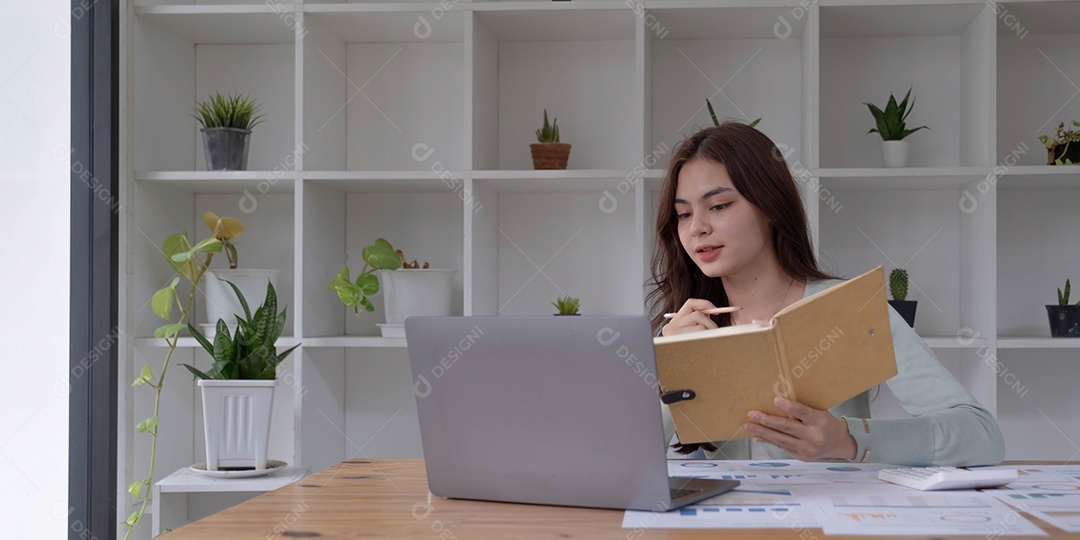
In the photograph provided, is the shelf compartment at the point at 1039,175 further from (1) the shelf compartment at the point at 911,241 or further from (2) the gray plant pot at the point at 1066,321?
(2) the gray plant pot at the point at 1066,321

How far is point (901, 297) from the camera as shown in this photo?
8.25ft

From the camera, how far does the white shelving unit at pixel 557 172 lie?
247 cm

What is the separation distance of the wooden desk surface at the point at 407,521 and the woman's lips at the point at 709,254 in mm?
766

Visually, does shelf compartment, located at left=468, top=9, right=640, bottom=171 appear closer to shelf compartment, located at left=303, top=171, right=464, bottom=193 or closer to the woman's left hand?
shelf compartment, located at left=303, top=171, right=464, bottom=193

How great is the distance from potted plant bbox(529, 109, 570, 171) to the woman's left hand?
138cm

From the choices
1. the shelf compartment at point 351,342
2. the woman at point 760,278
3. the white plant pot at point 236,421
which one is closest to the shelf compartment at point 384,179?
the shelf compartment at point 351,342

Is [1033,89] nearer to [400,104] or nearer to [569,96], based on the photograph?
[569,96]

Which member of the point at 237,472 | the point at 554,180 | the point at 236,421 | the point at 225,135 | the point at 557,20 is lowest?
the point at 237,472

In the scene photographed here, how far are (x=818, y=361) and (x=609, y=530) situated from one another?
1.11ft

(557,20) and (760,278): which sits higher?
(557,20)

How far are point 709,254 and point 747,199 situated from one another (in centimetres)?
13

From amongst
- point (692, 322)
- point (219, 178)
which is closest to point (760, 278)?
point (692, 322)

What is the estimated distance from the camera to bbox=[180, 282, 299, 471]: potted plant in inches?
89.7

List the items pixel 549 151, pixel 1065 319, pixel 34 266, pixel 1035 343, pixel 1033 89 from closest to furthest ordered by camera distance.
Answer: pixel 34 266 → pixel 1035 343 → pixel 1065 319 → pixel 549 151 → pixel 1033 89
